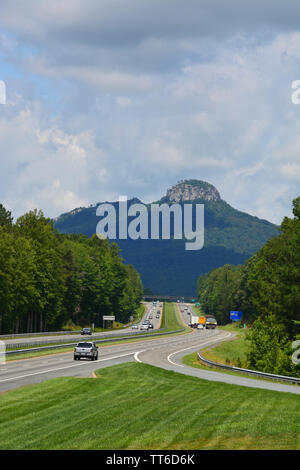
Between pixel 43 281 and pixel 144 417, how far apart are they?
8709cm

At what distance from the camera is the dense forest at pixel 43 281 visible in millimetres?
94812

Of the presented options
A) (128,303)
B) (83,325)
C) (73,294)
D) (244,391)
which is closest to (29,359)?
(244,391)

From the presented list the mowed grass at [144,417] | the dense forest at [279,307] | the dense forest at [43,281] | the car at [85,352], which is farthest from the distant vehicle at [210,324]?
the mowed grass at [144,417]

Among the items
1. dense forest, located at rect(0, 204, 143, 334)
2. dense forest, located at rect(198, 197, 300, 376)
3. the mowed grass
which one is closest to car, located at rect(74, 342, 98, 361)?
dense forest, located at rect(198, 197, 300, 376)

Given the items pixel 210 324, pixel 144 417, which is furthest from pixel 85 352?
pixel 210 324

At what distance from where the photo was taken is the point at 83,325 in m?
149

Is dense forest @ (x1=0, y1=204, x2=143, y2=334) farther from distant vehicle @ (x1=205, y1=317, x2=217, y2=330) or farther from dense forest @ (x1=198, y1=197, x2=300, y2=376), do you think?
dense forest @ (x1=198, y1=197, x2=300, y2=376)

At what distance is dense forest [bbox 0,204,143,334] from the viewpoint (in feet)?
311

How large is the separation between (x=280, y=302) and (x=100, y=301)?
3212 inches

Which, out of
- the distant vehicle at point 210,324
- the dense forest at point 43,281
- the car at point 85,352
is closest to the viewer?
the car at point 85,352

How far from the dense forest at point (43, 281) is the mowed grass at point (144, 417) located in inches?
2546

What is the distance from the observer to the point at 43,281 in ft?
345

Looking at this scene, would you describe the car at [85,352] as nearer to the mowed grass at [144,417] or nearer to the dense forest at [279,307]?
the dense forest at [279,307]
